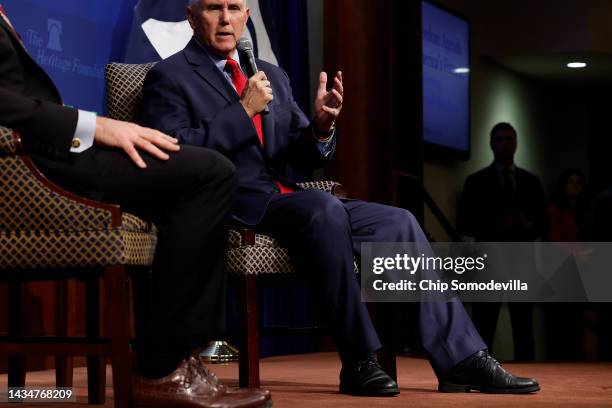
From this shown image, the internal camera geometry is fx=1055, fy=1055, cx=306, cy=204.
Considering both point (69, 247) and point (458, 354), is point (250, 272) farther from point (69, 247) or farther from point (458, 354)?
point (69, 247)

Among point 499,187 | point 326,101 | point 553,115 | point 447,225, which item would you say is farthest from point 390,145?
point 553,115

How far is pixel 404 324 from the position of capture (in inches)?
226

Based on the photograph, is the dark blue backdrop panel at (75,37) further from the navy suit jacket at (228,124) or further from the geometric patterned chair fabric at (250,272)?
the geometric patterned chair fabric at (250,272)

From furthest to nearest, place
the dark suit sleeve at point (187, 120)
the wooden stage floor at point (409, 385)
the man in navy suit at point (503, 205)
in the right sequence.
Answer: the man in navy suit at point (503, 205) → the dark suit sleeve at point (187, 120) → the wooden stage floor at point (409, 385)

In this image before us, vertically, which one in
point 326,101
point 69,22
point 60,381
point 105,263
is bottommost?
point 60,381

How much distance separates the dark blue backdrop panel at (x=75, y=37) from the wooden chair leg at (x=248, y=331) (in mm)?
1529

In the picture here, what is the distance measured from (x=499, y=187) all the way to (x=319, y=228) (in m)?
3.88

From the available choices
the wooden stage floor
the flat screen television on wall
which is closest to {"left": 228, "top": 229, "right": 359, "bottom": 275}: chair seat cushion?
the wooden stage floor

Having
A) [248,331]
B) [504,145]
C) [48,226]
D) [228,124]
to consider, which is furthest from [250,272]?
[504,145]

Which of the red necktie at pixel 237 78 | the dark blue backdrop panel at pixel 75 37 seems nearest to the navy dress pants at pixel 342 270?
the red necktie at pixel 237 78

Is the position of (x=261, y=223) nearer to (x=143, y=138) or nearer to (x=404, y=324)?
(x=143, y=138)

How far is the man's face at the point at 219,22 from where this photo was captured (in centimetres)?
299

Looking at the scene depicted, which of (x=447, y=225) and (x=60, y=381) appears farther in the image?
(x=447, y=225)

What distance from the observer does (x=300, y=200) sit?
9.14 ft
